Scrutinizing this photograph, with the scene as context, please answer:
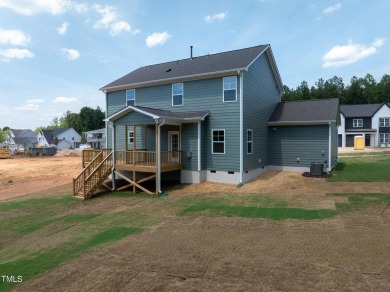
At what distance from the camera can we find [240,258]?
5.84 metres

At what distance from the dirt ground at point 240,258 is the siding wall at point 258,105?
6880 mm

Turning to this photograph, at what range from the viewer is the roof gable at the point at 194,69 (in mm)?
15250

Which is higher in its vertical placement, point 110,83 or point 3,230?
point 110,83

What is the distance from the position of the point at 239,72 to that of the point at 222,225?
8884mm

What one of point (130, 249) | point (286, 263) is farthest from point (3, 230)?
point (286, 263)

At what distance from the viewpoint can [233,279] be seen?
4922mm

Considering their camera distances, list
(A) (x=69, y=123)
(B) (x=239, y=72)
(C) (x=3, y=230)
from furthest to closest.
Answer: (A) (x=69, y=123)
(B) (x=239, y=72)
(C) (x=3, y=230)

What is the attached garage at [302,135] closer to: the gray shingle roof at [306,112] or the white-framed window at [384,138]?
the gray shingle roof at [306,112]

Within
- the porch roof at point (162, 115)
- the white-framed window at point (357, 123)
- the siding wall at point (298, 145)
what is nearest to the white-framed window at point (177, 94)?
the porch roof at point (162, 115)

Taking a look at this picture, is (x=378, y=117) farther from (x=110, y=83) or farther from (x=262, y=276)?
(x=262, y=276)

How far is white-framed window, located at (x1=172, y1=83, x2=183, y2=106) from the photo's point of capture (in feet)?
54.8

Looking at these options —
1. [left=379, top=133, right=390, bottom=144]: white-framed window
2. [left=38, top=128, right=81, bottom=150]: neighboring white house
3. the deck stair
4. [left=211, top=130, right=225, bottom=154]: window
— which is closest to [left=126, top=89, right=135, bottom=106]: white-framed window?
the deck stair

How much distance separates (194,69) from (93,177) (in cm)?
872

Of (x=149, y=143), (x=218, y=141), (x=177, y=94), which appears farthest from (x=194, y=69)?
(x=149, y=143)
